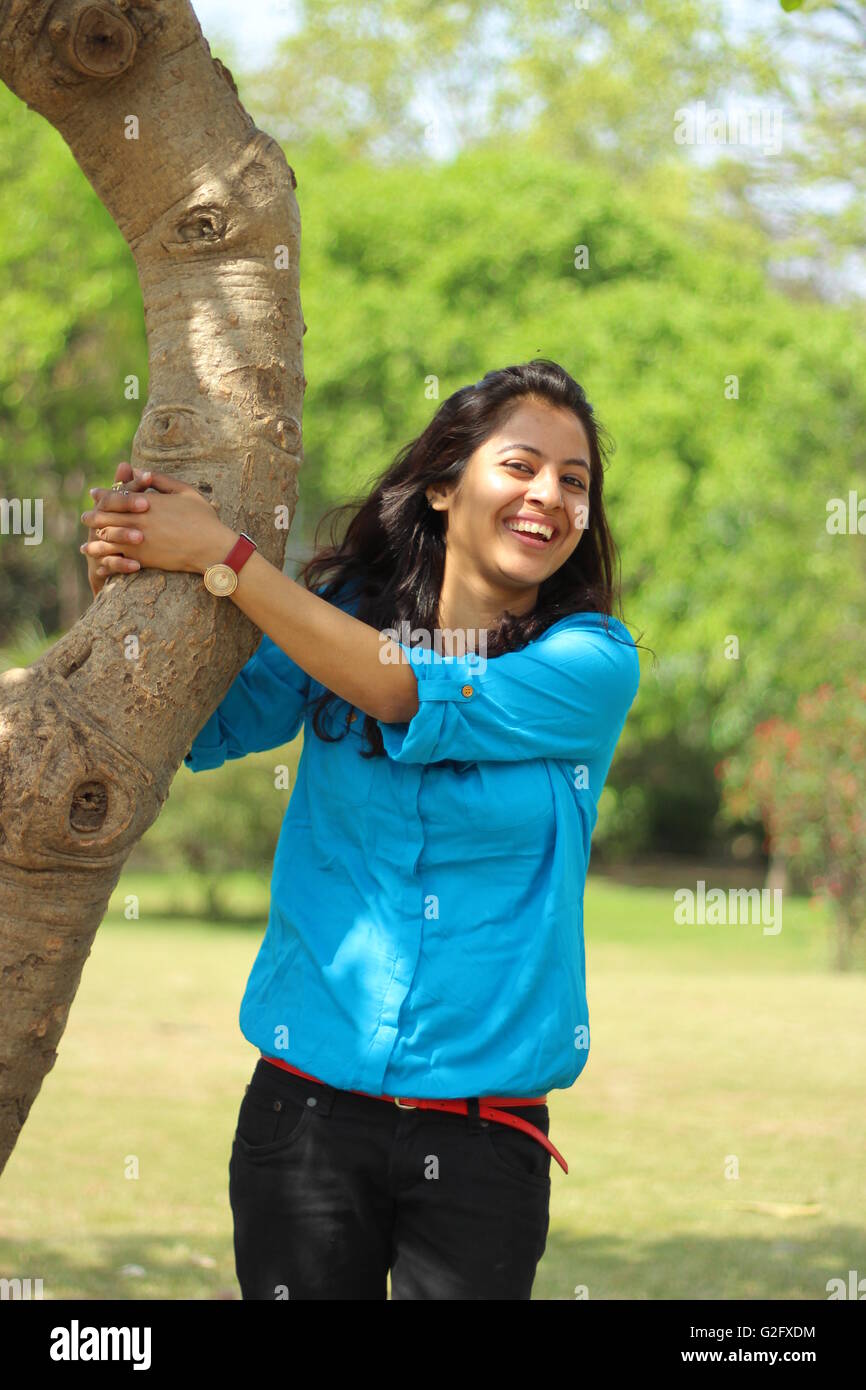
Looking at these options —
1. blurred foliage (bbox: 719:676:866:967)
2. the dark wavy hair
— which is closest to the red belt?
the dark wavy hair

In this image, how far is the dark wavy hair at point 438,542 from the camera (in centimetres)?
279

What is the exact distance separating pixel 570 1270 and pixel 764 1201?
121cm

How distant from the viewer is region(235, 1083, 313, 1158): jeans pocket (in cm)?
253

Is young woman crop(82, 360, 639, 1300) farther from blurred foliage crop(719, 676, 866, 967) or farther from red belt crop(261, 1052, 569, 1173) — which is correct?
blurred foliage crop(719, 676, 866, 967)

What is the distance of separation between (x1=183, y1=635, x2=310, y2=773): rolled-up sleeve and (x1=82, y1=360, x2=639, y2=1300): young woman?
72mm

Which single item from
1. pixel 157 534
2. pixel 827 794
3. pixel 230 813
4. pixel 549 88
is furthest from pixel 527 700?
pixel 549 88

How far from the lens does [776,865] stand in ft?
66.8

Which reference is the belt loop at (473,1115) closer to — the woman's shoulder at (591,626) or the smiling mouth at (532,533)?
the woman's shoulder at (591,626)

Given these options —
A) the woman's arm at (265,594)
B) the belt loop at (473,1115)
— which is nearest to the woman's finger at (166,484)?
the woman's arm at (265,594)

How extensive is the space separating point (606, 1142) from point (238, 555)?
510 cm

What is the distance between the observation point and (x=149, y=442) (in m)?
2.62

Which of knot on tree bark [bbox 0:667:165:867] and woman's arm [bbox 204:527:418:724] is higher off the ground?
woman's arm [bbox 204:527:418:724]

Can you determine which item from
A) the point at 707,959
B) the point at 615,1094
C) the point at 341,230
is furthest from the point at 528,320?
the point at 615,1094
